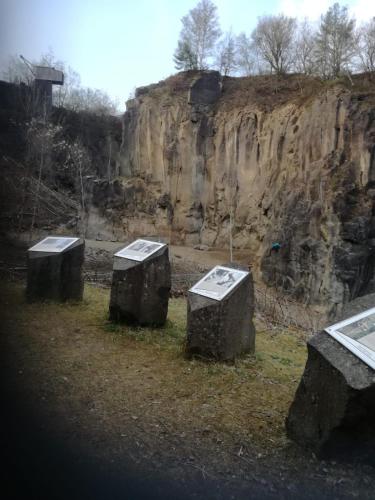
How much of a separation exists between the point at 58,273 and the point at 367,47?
17.3 m

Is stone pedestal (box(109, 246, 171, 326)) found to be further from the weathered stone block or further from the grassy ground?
the weathered stone block

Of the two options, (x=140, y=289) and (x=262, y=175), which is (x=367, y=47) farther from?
(x=140, y=289)

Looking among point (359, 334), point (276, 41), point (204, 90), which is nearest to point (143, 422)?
point (359, 334)

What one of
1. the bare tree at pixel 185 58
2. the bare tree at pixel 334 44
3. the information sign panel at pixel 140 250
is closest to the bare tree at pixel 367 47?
the bare tree at pixel 334 44

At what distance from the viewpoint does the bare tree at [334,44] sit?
17.9 metres

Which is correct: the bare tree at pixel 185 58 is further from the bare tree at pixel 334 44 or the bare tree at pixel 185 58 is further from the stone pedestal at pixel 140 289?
the stone pedestal at pixel 140 289

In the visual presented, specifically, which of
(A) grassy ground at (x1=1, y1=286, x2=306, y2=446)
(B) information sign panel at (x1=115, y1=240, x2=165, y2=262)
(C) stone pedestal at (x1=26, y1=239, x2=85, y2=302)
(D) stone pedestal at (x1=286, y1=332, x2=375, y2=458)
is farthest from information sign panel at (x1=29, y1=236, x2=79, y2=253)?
(D) stone pedestal at (x1=286, y1=332, x2=375, y2=458)

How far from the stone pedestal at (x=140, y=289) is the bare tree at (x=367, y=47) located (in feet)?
51.9

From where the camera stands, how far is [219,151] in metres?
24.1

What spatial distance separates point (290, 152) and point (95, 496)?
19213 millimetres

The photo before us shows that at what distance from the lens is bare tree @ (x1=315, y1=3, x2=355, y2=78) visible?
704 inches

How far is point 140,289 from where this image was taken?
609 centimetres

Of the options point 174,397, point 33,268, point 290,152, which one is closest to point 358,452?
point 174,397

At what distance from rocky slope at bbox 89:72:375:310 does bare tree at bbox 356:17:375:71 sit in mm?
1097
